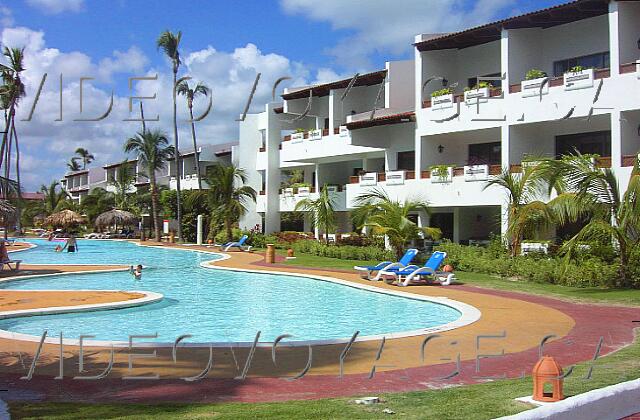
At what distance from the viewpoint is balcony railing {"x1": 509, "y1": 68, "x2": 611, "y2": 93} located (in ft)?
73.8

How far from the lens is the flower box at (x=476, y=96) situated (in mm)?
26250

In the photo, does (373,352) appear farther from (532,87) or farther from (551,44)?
(551,44)

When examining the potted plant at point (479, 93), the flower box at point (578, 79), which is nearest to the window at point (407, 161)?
the potted plant at point (479, 93)

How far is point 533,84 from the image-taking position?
24.5m

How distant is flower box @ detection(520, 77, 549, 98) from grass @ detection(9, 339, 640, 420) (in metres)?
19.0

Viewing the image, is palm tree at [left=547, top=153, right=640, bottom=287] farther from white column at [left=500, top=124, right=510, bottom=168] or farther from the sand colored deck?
white column at [left=500, top=124, right=510, bottom=168]

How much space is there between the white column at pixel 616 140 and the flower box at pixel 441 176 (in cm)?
704

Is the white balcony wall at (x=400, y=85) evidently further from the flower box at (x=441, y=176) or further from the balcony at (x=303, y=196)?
the flower box at (x=441, y=176)

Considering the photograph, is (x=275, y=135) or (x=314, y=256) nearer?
(x=314, y=256)

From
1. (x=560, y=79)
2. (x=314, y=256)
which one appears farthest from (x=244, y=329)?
(x=314, y=256)

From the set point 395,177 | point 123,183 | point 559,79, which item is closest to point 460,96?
point 559,79

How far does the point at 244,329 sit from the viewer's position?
1357 centimetres

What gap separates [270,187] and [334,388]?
1411 inches

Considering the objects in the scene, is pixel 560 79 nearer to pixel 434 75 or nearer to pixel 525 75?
pixel 525 75
